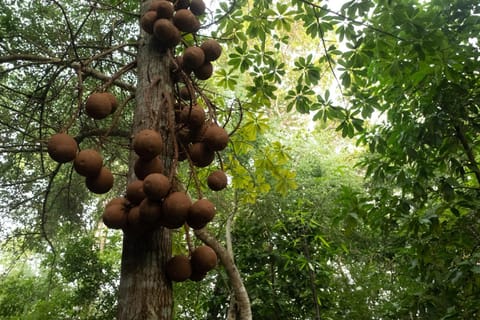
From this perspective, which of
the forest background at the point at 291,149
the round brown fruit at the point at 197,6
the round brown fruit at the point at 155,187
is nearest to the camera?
the round brown fruit at the point at 155,187

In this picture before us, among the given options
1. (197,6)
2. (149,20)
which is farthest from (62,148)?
(197,6)

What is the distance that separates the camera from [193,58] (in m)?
1.32

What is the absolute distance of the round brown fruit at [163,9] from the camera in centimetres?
134

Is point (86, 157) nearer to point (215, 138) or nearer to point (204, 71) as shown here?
point (215, 138)

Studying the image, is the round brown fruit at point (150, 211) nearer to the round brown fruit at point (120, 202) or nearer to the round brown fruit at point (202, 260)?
the round brown fruit at point (120, 202)

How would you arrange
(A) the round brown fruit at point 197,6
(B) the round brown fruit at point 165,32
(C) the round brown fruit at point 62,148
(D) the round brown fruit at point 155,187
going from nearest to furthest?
(D) the round brown fruit at point 155,187 → (C) the round brown fruit at point 62,148 → (B) the round brown fruit at point 165,32 → (A) the round brown fruit at point 197,6

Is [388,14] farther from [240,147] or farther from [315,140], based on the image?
[315,140]

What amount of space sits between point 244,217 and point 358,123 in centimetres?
301

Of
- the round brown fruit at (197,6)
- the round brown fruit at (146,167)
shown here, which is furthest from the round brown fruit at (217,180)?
the round brown fruit at (197,6)

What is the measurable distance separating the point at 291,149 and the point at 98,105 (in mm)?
1819

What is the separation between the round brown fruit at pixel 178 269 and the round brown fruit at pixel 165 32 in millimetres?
725

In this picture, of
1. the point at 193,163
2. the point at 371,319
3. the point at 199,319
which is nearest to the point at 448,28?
the point at 193,163

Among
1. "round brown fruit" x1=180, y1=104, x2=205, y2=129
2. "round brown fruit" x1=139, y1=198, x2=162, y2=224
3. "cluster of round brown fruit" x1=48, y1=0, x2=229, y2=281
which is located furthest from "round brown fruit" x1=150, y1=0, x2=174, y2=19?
"round brown fruit" x1=139, y1=198, x2=162, y2=224

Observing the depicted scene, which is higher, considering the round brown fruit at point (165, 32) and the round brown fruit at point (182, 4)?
the round brown fruit at point (182, 4)
